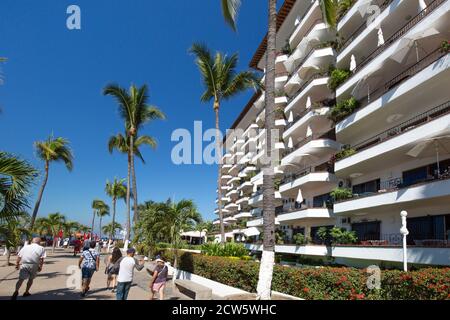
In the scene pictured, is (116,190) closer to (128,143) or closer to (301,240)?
(128,143)

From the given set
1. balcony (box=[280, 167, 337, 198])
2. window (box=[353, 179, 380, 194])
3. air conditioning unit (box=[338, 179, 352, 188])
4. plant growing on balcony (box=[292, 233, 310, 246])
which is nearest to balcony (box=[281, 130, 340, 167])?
balcony (box=[280, 167, 337, 198])

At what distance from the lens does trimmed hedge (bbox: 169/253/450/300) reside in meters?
9.05

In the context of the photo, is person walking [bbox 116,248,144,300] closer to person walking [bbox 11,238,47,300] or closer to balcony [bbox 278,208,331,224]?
person walking [bbox 11,238,47,300]

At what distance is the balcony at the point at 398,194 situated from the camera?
14377mm

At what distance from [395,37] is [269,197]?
42.8ft

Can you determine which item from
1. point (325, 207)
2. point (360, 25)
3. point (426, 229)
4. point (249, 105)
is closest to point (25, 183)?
point (426, 229)

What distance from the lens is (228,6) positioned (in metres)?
13.4

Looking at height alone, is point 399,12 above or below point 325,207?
above

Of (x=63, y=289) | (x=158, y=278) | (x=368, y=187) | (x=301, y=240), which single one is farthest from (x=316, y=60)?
(x=63, y=289)

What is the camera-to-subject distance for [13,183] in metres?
Answer: 8.23
